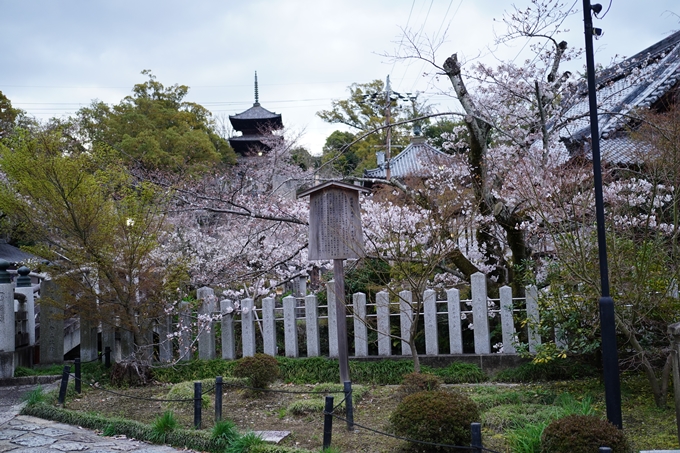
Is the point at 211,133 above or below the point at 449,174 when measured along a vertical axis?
above

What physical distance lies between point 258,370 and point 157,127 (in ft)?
72.3

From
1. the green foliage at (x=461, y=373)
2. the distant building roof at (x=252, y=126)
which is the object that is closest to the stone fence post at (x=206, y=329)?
the green foliage at (x=461, y=373)

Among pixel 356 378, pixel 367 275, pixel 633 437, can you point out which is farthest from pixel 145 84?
pixel 633 437

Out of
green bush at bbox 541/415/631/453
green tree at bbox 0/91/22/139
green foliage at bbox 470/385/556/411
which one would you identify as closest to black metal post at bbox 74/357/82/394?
green foliage at bbox 470/385/556/411

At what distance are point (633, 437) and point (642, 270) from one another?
1.87m

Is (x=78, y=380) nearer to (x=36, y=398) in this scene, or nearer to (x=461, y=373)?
(x=36, y=398)

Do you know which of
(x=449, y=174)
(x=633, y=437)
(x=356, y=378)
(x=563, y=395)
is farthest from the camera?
(x=449, y=174)

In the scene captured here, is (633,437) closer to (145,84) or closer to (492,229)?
(492,229)

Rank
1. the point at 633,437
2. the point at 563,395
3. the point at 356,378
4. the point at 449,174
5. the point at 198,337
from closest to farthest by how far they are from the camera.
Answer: the point at 633,437, the point at 563,395, the point at 356,378, the point at 198,337, the point at 449,174

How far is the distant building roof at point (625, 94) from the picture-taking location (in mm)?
12969

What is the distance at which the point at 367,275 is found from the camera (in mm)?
11133

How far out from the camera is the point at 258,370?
7887mm

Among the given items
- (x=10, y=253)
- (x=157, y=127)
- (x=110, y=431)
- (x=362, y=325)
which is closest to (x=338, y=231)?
(x=362, y=325)

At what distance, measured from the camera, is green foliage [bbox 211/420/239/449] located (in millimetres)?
5926
